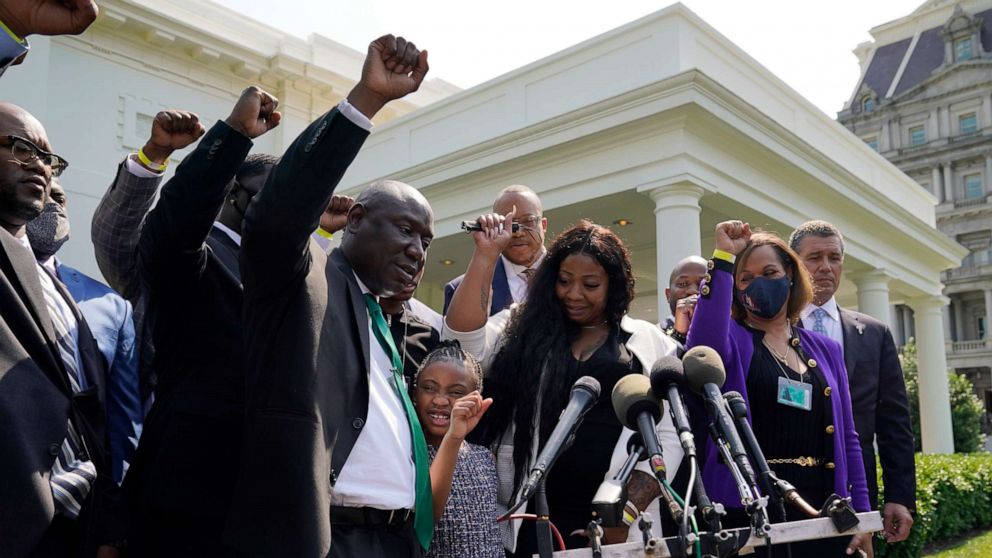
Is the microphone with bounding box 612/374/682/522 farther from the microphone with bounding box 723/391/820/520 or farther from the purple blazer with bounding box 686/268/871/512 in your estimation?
the purple blazer with bounding box 686/268/871/512

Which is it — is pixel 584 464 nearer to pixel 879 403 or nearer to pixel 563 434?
pixel 563 434

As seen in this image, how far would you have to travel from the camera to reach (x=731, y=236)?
3.06 meters

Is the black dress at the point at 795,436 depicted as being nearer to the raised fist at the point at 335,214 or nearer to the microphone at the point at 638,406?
the microphone at the point at 638,406

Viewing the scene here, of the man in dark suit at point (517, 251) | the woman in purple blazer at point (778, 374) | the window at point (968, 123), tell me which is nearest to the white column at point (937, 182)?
the window at point (968, 123)

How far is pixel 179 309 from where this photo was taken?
2.39m

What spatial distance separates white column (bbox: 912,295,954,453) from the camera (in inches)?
698

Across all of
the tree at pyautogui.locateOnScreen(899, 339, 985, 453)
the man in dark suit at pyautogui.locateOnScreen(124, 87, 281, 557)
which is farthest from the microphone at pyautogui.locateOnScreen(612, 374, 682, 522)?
A: the tree at pyautogui.locateOnScreen(899, 339, 985, 453)

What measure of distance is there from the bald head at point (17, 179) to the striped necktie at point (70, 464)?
27 cm

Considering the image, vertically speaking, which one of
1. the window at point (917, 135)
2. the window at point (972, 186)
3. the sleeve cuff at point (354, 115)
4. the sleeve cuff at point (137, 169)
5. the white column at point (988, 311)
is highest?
the window at point (917, 135)

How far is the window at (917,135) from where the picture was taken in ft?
176

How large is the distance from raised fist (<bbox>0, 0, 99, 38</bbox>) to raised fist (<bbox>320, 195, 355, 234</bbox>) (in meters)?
1.53

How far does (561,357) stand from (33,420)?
1768 mm

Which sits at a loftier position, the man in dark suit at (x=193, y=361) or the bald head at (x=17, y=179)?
the bald head at (x=17, y=179)

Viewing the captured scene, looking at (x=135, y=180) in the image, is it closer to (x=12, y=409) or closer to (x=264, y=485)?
(x=12, y=409)
